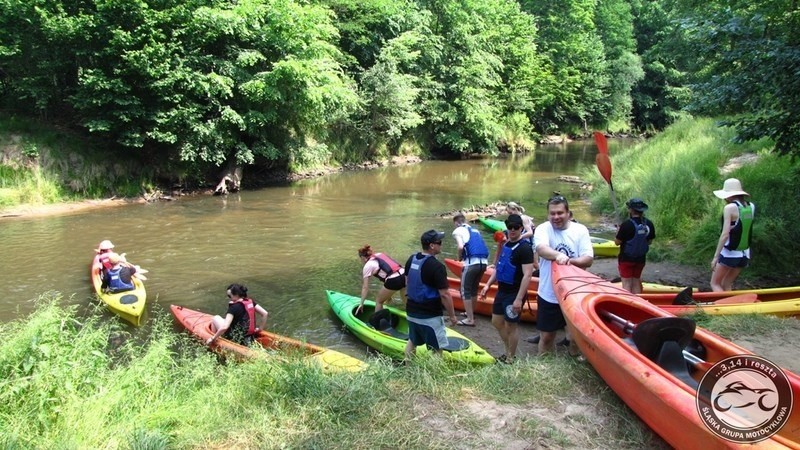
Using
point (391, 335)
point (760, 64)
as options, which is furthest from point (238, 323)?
point (760, 64)

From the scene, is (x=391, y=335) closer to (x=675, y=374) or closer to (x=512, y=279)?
(x=512, y=279)

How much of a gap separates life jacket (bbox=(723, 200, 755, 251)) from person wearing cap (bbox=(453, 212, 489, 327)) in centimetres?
296

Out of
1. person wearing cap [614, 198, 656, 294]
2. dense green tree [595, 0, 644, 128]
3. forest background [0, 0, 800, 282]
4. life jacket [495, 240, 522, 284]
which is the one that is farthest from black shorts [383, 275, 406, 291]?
dense green tree [595, 0, 644, 128]

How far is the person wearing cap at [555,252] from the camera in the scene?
486cm

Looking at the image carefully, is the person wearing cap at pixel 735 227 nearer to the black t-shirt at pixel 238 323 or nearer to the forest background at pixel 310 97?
the forest background at pixel 310 97

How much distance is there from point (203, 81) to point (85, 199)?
4.87m

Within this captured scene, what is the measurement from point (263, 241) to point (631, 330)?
9662 mm

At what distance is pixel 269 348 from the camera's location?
644 centimetres

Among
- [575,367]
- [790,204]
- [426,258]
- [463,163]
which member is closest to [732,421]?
[575,367]

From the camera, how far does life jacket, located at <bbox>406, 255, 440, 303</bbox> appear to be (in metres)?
5.05

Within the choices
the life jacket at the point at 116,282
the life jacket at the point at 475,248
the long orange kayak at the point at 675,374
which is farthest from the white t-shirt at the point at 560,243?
the life jacket at the point at 116,282

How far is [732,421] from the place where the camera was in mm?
2951

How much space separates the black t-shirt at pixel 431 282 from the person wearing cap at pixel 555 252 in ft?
3.02

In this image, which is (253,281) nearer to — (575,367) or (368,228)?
(368,228)
